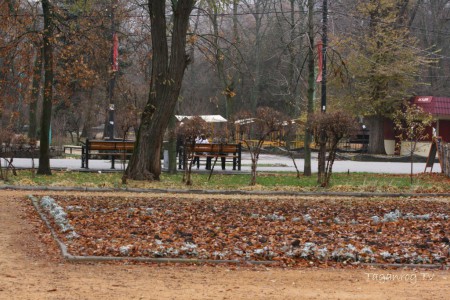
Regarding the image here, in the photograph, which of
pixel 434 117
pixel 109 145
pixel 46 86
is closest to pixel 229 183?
pixel 46 86

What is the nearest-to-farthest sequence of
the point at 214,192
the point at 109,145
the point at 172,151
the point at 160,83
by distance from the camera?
the point at 214,192, the point at 160,83, the point at 172,151, the point at 109,145

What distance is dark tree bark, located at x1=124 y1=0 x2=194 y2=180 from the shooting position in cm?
2084

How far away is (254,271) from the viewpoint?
8.84 metres

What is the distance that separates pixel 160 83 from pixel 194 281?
13350 millimetres

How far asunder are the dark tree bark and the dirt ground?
1109cm

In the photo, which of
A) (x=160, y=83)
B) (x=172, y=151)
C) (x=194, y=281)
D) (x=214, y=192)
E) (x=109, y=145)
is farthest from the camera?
(x=109, y=145)

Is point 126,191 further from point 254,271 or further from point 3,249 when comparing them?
point 254,271

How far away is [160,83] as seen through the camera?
826 inches

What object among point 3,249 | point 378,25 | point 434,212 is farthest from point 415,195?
point 378,25

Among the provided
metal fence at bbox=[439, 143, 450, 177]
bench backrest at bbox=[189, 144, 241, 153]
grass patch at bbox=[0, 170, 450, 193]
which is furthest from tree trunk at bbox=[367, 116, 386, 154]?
grass patch at bbox=[0, 170, 450, 193]

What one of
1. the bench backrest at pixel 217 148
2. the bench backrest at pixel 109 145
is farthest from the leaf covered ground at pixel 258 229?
the bench backrest at pixel 217 148

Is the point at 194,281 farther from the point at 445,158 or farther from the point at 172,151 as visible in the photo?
the point at 445,158

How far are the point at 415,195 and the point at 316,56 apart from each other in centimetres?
847

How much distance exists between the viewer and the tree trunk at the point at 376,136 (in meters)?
46.2
